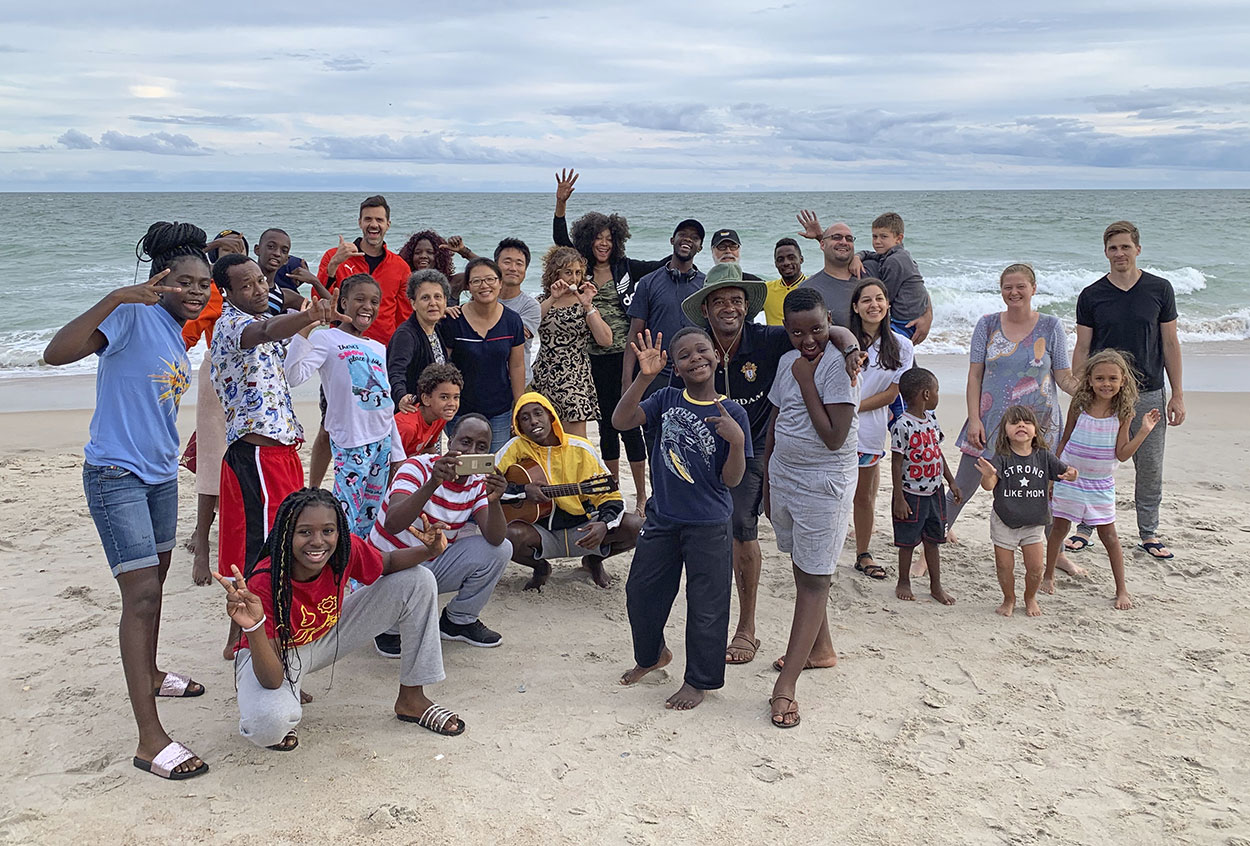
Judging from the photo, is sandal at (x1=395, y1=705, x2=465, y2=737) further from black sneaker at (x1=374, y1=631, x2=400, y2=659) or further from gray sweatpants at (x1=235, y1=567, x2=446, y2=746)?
black sneaker at (x1=374, y1=631, x2=400, y2=659)

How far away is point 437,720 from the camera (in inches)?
152

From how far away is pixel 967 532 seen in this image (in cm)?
640

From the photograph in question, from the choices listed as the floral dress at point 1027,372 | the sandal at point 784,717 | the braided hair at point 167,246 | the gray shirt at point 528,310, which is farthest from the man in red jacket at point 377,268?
the floral dress at point 1027,372

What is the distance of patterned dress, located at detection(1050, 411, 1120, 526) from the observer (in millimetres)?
5289

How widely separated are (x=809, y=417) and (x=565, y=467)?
163 centimetres

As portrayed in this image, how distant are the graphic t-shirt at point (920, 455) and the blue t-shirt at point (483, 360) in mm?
2174

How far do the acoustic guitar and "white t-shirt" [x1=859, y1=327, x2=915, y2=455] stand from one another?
145 cm

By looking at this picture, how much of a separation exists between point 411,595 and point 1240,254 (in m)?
32.4

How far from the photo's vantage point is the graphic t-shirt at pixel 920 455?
16.9 feet

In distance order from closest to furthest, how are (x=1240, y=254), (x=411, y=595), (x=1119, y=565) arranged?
1. (x=411, y=595)
2. (x=1119, y=565)
3. (x=1240, y=254)

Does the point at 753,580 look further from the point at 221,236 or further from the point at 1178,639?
the point at 221,236

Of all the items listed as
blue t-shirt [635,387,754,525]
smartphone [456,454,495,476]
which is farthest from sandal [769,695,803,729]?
smartphone [456,454,495,476]

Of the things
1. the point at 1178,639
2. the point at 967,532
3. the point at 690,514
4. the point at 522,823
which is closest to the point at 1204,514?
the point at 967,532

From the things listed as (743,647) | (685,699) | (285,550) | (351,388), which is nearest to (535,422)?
(351,388)
